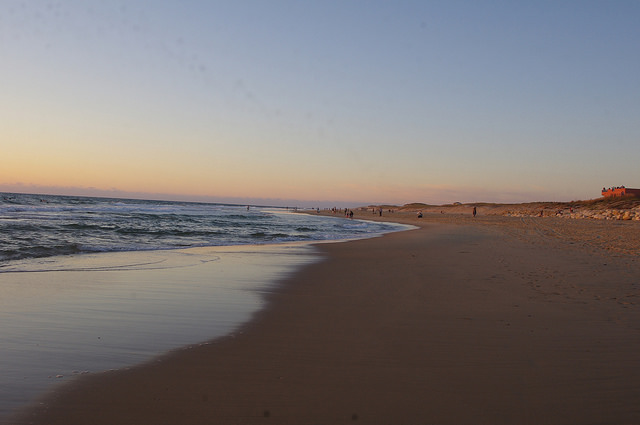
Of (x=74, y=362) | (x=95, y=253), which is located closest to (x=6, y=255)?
(x=95, y=253)

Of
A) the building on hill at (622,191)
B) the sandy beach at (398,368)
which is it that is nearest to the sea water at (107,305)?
the sandy beach at (398,368)

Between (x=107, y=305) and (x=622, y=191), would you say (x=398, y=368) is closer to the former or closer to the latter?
(x=107, y=305)

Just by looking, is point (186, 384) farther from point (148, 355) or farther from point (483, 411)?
point (483, 411)

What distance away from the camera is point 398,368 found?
454 cm

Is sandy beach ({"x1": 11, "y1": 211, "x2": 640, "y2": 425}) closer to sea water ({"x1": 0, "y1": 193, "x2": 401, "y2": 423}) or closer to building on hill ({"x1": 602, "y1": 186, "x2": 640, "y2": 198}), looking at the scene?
sea water ({"x1": 0, "y1": 193, "x2": 401, "y2": 423})

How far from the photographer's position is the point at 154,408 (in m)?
3.64

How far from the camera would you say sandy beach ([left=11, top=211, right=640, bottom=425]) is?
357 centimetres

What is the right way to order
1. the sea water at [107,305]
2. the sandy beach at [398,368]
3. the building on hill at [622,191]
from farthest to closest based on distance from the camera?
the building on hill at [622,191] → the sea water at [107,305] → the sandy beach at [398,368]

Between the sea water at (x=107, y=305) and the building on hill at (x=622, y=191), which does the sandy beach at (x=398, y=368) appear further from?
the building on hill at (x=622, y=191)

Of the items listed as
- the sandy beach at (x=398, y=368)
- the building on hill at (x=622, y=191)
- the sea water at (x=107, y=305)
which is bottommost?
the sea water at (x=107, y=305)

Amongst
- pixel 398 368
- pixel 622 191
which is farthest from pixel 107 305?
pixel 622 191

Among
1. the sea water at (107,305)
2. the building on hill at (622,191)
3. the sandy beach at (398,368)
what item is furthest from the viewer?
the building on hill at (622,191)

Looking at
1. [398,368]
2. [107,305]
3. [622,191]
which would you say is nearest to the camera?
[398,368]

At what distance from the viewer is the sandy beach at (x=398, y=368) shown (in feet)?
11.7
